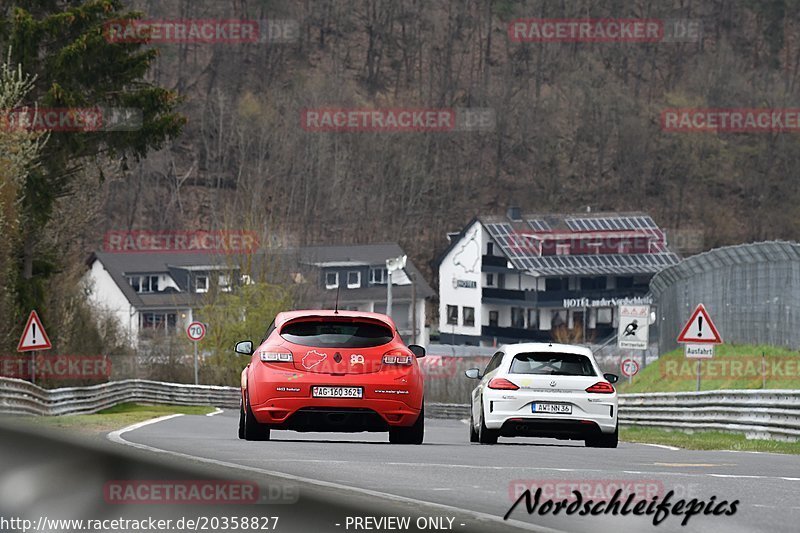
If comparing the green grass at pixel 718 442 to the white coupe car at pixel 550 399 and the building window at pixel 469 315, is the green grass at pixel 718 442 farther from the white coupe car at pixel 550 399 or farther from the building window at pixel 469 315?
the building window at pixel 469 315

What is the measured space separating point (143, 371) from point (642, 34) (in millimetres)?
98083

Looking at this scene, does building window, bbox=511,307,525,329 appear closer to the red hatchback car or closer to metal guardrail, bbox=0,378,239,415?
metal guardrail, bbox=0,378,239,415

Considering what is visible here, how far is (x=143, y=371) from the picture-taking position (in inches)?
2514

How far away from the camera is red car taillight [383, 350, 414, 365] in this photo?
1523 cm

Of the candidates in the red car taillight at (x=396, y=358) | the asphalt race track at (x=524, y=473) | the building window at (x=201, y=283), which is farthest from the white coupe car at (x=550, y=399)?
the building window at (x=201, y=283)

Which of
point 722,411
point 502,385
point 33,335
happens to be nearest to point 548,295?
point 33,335

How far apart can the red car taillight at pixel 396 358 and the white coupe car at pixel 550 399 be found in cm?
300

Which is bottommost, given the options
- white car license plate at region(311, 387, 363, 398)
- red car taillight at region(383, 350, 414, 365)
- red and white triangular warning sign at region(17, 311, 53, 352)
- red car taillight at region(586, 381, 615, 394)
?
red and white triangular warning sign at region(17, 311, 53, 352)

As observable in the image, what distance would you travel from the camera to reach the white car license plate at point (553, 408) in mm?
17781

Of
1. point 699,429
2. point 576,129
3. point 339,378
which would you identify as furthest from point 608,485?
point 576,129

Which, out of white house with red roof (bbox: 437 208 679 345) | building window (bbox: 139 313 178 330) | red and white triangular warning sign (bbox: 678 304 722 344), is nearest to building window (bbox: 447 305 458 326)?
white house with red roof (bbox: 437 208 679 345)

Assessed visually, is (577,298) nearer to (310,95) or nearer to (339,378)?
(310,95)

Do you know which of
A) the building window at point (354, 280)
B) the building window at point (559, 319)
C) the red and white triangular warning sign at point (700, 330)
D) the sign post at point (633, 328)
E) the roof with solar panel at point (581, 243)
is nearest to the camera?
the red and white triangular warning sign at point (700, 330)

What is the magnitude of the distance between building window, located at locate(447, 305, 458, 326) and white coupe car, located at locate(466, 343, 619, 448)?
324 feet
